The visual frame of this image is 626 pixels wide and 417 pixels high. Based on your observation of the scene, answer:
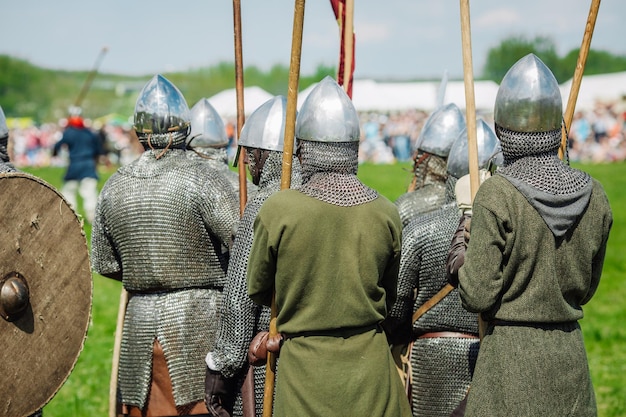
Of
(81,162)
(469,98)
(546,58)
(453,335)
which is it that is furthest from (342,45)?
(546,58)

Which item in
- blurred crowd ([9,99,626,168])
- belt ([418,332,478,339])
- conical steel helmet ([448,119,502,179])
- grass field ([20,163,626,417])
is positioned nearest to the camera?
belt ([418,332,478,339])

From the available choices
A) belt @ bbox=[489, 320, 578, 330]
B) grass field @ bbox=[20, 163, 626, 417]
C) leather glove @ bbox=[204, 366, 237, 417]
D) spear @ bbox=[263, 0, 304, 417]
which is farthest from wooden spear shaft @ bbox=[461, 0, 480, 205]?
grass field @ bbox=[20, 163, 626, 417]

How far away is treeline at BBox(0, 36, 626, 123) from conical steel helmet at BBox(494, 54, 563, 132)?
172ft

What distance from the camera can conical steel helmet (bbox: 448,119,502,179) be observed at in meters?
4.88

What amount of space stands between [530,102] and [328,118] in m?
0.79

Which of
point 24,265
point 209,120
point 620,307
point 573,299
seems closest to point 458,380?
point 573,299

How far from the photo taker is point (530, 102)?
3475mm

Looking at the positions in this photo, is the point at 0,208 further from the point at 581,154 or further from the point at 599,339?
the point at 581,154

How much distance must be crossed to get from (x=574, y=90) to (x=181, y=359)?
2348 mm

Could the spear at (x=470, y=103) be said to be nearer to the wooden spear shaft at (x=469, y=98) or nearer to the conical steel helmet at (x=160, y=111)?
the wooden spear shaft at (x=469, y=98)

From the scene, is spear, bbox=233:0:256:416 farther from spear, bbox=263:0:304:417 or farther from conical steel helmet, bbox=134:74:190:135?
conical steel helmet, bbox=134:74:190:135

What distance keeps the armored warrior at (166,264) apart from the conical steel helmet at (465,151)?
1244 mm

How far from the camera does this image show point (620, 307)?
10008mm

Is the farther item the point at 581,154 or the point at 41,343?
the point at 581,154
